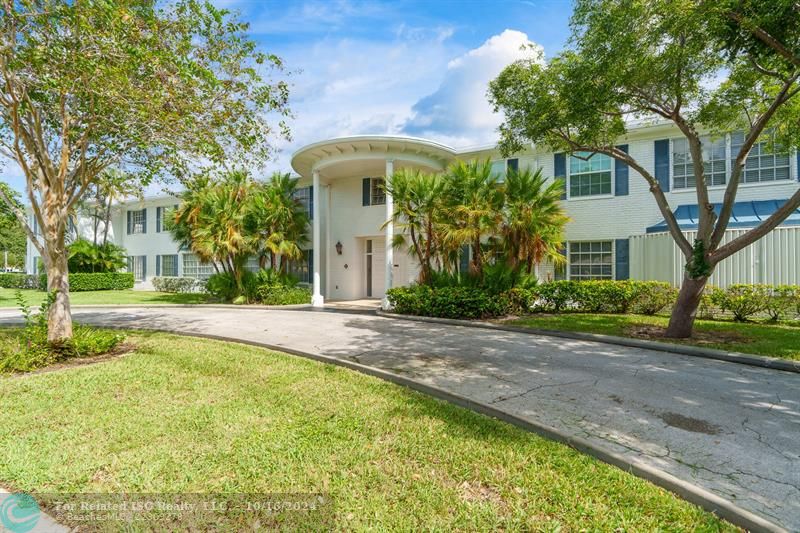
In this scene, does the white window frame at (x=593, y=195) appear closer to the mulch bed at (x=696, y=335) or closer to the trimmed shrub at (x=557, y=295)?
the trimmed shrub at (x=557, y=295)

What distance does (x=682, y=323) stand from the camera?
7973 mm

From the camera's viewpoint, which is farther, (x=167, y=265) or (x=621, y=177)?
(x=167, y=265)

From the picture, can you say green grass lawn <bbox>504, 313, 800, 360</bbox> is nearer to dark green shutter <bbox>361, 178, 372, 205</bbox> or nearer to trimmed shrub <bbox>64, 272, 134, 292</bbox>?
dark green shutter <bbox>361, 178, 372, 205</bbox>

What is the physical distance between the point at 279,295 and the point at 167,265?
1321 centimetres

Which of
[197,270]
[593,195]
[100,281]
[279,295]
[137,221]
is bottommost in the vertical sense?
[279,295]

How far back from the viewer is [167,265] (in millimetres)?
24891

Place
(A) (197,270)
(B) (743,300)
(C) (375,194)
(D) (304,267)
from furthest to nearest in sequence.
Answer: (A) (197,270)
(D) (304,267)
(C) (375,194)
(B) (743,300)

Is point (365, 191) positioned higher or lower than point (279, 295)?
higher

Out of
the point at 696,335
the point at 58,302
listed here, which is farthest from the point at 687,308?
the point at 58,302

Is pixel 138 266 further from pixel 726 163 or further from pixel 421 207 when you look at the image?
pixel 726 163

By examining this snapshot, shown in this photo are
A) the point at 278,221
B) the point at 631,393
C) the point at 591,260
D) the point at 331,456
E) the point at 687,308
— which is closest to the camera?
the point at 331,456

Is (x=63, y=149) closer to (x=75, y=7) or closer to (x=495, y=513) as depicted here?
(x=75, y=7)

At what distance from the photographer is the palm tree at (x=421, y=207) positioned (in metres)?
12.2

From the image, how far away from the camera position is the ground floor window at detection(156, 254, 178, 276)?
24.5 meters
